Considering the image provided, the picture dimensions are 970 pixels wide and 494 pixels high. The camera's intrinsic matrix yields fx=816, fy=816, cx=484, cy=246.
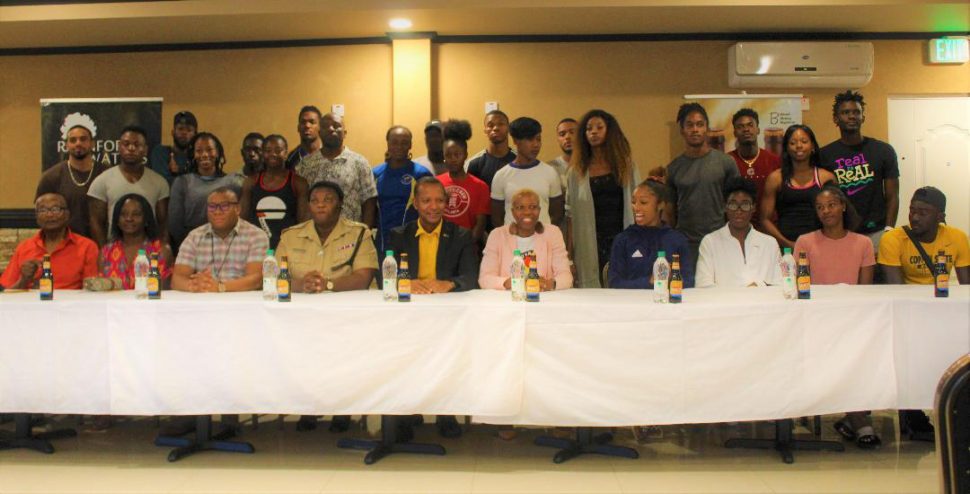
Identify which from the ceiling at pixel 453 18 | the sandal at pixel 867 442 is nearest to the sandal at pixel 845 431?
the sandal at pixel 867 442

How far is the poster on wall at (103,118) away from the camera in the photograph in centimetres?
652

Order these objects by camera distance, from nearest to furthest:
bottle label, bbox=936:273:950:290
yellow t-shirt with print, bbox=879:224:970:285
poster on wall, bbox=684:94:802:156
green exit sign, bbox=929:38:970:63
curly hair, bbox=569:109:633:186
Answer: bottle label, bbox=936:273:950:290 < yellow t-shirt with print, bbox=879:224:970:285 < curly hair, bbox=569:109:633:186 < poster on wall, bbox=684:94:802:156 < green exit sign, bbox=929:38:970:63

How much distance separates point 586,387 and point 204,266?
208 centimetres

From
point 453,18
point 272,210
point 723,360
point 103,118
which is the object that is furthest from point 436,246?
point 103,118

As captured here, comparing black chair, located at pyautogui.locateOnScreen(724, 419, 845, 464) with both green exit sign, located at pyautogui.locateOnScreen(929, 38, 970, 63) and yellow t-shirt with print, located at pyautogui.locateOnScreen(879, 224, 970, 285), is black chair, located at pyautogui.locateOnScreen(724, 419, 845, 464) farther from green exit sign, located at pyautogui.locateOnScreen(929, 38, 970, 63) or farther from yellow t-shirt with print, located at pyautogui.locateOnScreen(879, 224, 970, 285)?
green exit sign, located at pyautogui.locateOnScreen(929, 38, 970, 63)

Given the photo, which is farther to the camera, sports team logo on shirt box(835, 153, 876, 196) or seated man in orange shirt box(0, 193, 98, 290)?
sports team logo on shirt box(835, 153, 876, 196)

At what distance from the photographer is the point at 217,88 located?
21.9ft

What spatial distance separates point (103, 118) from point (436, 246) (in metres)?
3.92

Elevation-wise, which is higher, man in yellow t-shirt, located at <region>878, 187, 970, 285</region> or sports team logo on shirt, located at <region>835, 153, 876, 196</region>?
sports team logo on shirt, located at <region>835, 153, 876, 196</region>

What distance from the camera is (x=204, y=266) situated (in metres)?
4.13

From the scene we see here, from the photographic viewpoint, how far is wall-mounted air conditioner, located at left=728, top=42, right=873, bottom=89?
624 cm

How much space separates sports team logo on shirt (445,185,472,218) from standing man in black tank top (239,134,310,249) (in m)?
0.84

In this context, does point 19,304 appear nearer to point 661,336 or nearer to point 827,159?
point 661,336

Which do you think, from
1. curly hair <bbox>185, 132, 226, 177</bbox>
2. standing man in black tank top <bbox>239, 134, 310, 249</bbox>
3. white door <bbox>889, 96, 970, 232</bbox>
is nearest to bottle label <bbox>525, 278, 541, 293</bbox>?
standing man in black tank top <bbox>239, 134, 310, 249</bbox>
